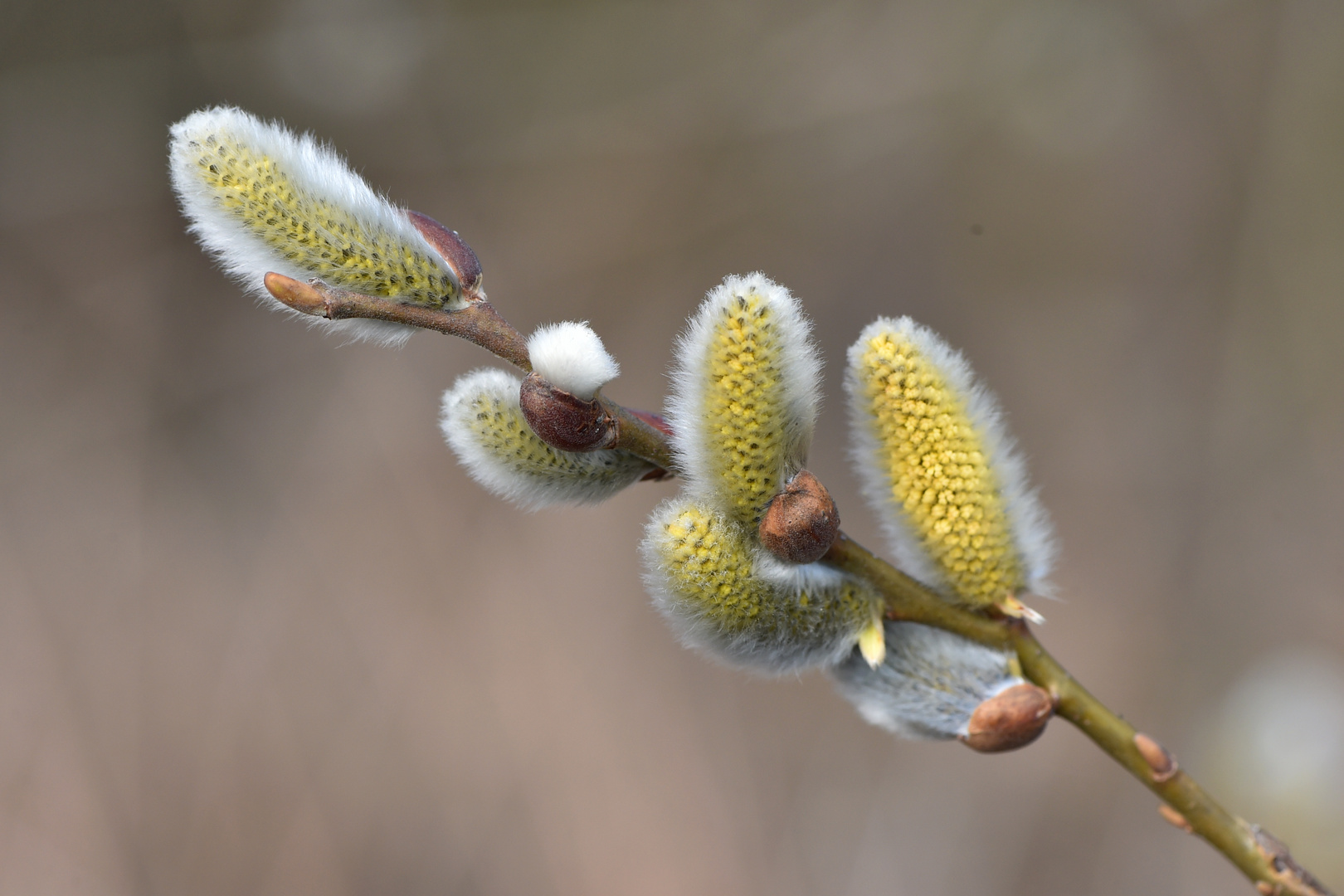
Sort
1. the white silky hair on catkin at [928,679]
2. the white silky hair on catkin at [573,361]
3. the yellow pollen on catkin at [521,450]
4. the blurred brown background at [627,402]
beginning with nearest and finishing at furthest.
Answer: the white silky hair on catkin at [573,361] < the yellow pollen on catkin at [521,450] < the white silky hair on catkin at [928,679] < the blurred brown background at [627,402]

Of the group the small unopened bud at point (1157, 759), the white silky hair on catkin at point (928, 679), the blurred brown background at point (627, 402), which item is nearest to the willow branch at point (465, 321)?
the white silky hair on catkin at point (928, 679)

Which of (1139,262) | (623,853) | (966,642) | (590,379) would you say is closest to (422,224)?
(590,379)

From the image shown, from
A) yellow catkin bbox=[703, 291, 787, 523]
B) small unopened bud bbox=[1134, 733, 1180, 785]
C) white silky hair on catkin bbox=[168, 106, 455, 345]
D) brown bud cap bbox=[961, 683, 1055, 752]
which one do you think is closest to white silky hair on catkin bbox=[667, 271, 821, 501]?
yellow catkin bbox=[703, 291, 787, 523]

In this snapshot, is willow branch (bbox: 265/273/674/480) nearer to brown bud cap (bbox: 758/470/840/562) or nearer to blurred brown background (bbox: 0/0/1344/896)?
brown bud cap (bbox: 758/470/840/562)

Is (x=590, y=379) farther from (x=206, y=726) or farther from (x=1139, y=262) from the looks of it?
(x=1139, y=262)

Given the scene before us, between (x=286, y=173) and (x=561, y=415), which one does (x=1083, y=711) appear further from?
(x=286, y=173)

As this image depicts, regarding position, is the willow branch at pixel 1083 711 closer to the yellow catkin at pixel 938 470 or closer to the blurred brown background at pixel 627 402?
the yellow catkin at pixel 938 470
